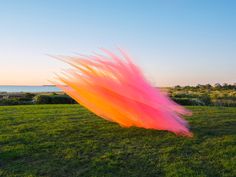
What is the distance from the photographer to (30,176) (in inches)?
266

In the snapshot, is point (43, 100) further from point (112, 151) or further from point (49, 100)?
point (112, 151)

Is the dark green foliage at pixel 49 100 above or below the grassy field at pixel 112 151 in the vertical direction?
above

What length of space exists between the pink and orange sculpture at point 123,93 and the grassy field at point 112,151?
51cm

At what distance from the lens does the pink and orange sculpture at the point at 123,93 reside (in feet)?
33.3

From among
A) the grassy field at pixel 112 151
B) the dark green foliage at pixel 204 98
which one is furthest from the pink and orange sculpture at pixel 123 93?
the dark green foliage at pixel 204 98

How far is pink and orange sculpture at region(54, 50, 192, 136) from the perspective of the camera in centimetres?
1014

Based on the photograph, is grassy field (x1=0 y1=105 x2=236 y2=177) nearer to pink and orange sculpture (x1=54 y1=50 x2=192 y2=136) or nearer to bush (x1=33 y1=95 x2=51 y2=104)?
pink and orange sculpture (x1=54 y1=50 x2=192 y2=136)

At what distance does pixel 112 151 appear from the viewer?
854 cm

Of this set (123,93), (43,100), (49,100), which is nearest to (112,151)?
(123,93)

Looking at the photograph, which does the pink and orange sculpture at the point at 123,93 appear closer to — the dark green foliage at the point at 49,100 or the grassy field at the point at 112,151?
the grassy field at the point at 112,151

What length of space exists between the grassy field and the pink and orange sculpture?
0.51 meters

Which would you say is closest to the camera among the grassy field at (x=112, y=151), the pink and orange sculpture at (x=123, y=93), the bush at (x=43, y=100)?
the grassy field at (x=112, y=151)

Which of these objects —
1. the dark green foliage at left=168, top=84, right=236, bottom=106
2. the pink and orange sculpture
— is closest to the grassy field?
the pink and orange sculpture

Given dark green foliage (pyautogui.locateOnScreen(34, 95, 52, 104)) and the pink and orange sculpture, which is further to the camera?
dark green foliage (pyautogui.locateOnScreen(34, 95, 52, 104))
